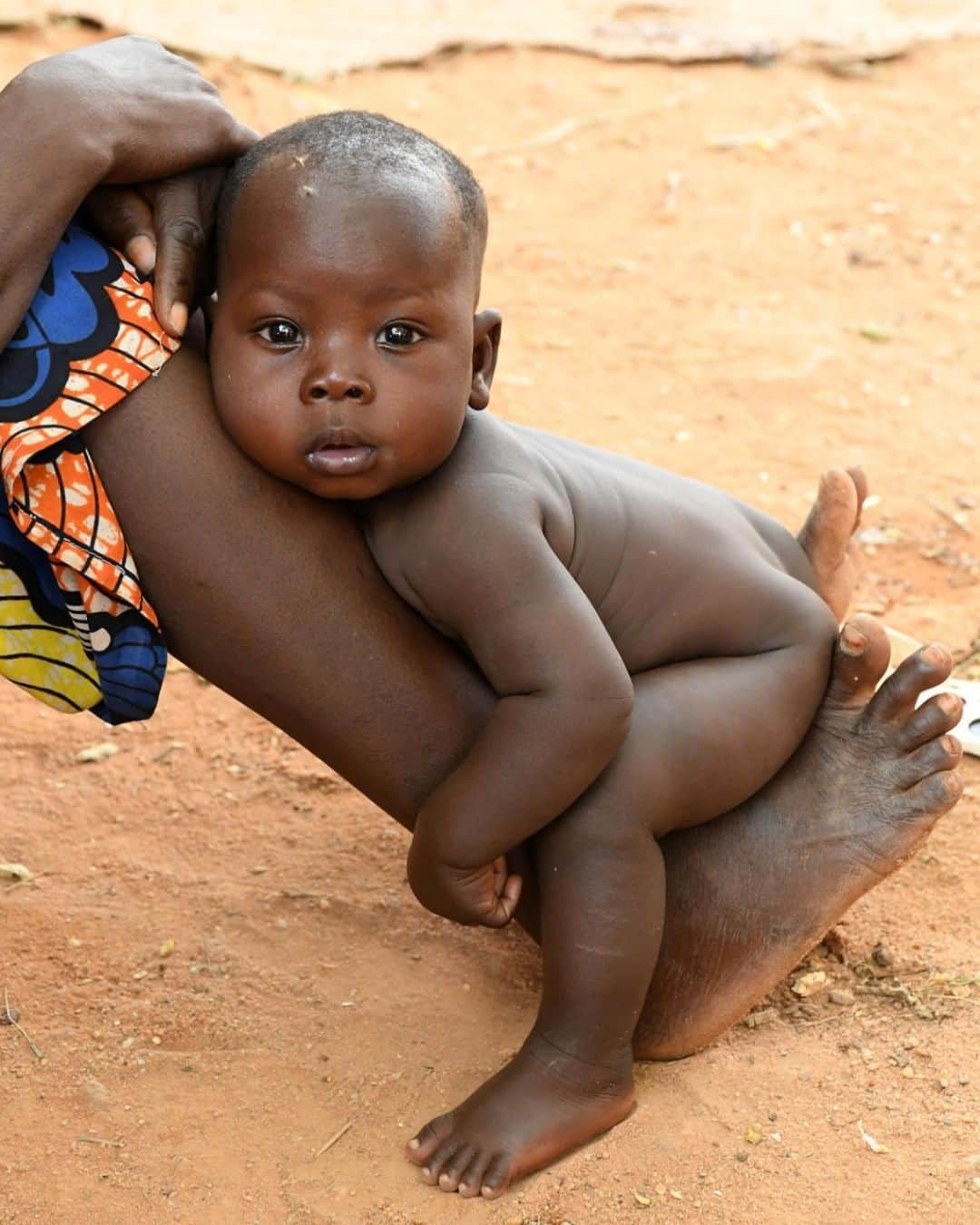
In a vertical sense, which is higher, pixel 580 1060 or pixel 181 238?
pixel 181 238

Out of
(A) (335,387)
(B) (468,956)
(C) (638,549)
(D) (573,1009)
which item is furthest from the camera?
(B) (468,956)

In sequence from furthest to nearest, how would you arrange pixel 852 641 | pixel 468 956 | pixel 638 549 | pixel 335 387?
1. pixel 468 956
2. pixel 852 641
3. pixel 638 549
4. pixel 335 387

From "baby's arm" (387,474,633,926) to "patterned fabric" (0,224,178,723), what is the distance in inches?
15.8

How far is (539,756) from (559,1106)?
541mm

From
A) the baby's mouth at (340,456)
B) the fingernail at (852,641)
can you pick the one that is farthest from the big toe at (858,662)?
the baby's mouth at (340,456)

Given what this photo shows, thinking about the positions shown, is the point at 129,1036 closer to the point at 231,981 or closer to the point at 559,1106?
the point at 231,981

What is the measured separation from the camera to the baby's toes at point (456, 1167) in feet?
7.84

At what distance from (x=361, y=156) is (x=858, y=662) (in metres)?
1.11

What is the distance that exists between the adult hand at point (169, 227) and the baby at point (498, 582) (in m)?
0.05

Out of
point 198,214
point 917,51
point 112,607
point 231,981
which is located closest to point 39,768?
point 231,981

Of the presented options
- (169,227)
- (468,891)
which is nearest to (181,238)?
(169,227)

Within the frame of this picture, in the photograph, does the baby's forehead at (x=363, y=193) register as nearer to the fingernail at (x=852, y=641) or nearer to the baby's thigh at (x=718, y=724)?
the baby's thigh at (x=718, y=724)

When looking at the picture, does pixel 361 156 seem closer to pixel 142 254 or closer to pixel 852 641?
pixel 142 254

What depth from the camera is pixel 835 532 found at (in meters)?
3.04
